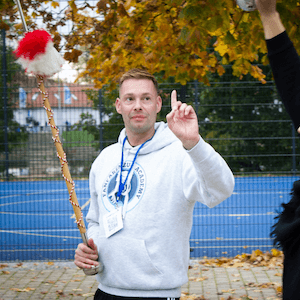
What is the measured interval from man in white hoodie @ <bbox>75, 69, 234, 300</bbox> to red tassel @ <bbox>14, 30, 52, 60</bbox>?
0.56 m

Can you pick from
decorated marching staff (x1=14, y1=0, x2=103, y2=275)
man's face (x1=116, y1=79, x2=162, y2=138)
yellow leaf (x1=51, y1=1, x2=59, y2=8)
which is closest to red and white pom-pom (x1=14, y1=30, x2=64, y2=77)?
decorated marching staff (x1=14, y1=0, x2=103, y2=275)

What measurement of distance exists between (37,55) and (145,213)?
3.31 feet

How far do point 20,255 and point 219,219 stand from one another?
17.9 feet

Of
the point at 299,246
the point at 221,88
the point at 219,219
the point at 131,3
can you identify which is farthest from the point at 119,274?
the point at 219,219

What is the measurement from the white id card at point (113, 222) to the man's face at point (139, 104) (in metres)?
0.52

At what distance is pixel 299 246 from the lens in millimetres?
1370

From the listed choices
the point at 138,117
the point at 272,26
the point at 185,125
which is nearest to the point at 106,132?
the point at 138,117

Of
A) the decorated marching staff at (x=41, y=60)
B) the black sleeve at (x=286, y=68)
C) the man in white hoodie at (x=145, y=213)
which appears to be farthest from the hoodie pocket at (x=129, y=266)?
the black sleeve at (x=286, y=68)

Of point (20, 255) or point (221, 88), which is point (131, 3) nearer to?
point (221, 88)

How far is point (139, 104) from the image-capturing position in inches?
99.6

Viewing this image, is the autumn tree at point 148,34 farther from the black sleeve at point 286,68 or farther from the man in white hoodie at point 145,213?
the black sleeve at point 286,68

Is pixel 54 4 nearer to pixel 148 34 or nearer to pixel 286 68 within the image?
pixel 148 34

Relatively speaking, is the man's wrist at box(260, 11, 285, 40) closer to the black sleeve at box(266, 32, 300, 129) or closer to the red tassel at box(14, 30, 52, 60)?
the black sleeve at box(266, 32, 300, 129)

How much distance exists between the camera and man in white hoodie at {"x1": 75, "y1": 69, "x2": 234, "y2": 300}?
7.54 ft
